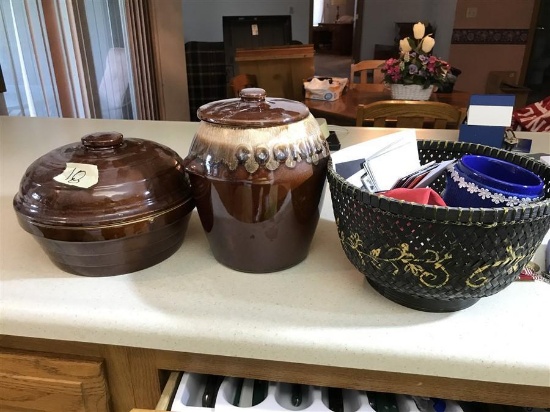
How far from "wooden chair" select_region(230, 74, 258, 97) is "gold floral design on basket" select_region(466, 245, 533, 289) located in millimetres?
2531

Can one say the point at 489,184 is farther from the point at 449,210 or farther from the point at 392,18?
the point at 392,18

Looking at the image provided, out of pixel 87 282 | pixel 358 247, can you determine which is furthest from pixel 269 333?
pixel 87 282

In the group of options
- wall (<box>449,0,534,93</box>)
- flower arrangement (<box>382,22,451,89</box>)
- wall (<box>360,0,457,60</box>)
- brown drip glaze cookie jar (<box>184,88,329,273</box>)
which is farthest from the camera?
wall (<box>360,0,457,60</box>)

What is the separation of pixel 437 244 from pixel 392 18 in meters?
6.16

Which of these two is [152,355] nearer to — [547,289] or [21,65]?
[547,289]

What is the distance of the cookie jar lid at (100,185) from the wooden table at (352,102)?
6.35 ft

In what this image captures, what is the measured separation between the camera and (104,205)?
61cm

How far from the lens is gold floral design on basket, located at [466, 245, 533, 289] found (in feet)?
1.66

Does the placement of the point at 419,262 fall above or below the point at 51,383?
above

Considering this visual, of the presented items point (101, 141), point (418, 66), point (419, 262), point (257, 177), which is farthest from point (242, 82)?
point (419, 262)

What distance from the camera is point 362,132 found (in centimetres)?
148

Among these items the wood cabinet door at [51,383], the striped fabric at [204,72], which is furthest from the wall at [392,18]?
the wood cabinet door at [51,383]

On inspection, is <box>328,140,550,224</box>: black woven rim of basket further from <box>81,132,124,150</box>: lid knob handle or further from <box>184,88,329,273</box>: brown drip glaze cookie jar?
<box>81,132,124,150</box>: lid knob handle

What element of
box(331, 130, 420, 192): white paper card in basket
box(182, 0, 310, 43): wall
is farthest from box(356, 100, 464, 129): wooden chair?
box(182, 0, 310, 43): wall
